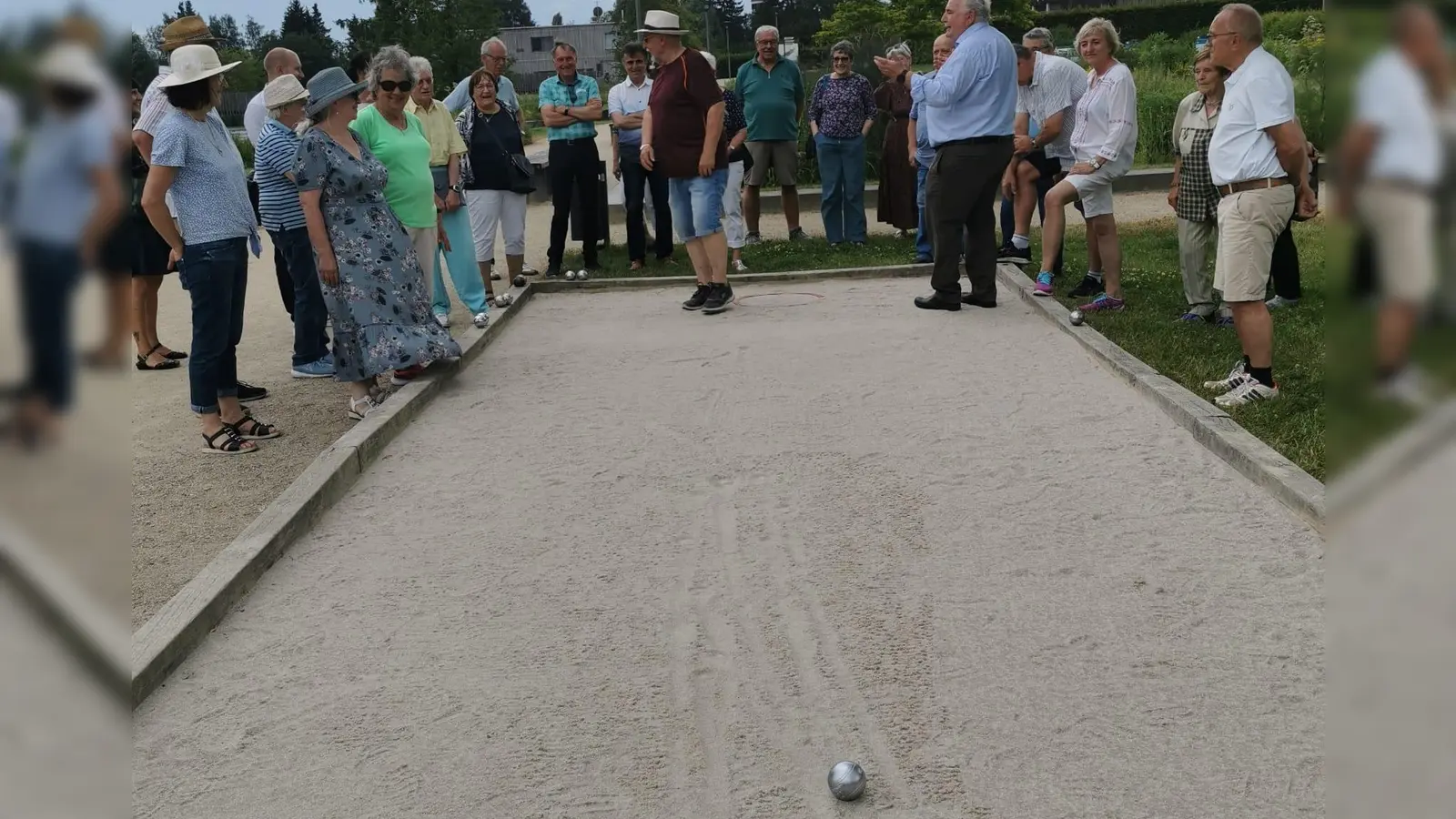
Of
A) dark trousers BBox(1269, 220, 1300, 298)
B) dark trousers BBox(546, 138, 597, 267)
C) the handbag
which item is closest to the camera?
dark trousers BBox(1269, 220, 1300, 298)

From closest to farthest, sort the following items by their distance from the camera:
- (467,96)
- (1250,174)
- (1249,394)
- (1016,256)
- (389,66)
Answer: (1250,174)
(1249,394)
(389,66)
(467,96)
(1016,256)

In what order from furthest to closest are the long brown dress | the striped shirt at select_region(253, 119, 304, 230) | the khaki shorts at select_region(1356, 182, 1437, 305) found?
the long brown dress < the striped shirt at select_region(253, 119, 304, 230) < the khaki shorts at select_region(1356, 182, 1437, 305)

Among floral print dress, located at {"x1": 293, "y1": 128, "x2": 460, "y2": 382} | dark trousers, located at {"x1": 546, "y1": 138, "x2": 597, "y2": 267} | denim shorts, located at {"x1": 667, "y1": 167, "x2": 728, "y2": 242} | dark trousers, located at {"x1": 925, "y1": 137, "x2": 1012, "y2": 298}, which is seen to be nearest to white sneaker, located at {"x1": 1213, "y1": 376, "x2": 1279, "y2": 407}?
dark trousers, located at {"x1": 925, "y1": 137, "x2": 1012, "y2": 298}

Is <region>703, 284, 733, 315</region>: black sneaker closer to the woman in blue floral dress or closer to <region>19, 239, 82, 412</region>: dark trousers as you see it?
the woman in blue floral dress

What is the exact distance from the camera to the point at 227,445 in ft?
22.3

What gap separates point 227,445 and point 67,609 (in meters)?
6.58

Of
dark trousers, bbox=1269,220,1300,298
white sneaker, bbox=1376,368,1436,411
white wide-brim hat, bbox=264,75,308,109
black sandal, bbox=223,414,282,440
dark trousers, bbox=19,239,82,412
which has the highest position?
white wide-brim hat, bbox=264,75,308,109

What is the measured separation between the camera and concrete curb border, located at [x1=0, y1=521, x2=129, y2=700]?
0.58 meters

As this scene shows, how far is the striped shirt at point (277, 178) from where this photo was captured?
738 cm

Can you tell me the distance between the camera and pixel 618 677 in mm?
3906

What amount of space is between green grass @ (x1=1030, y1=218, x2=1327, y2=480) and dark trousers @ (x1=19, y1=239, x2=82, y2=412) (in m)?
3.94

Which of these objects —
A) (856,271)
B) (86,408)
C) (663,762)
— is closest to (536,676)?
(663,762)

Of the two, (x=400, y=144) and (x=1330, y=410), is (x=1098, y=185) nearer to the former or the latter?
(x=400, y=144)

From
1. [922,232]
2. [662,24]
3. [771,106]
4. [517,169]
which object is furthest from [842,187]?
[662,24]
